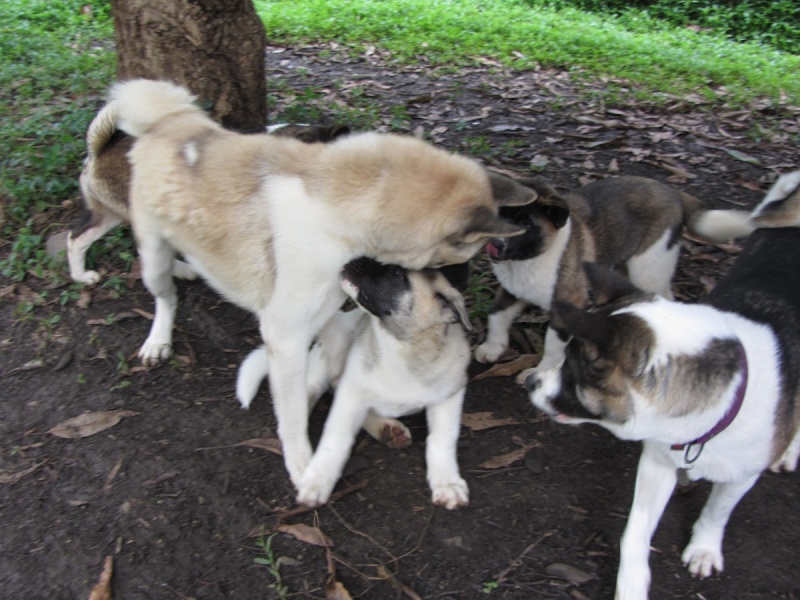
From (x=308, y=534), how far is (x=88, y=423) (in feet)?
4.83

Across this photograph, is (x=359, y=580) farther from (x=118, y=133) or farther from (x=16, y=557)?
(x=118, y=133)

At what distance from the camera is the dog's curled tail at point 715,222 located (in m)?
4.07

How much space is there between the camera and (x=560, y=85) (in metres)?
8.23

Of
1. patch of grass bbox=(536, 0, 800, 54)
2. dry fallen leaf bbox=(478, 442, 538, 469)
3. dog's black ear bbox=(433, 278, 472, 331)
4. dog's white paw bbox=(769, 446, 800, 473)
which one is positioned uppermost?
patch of grass bbox=(536, 0, 800, 54)

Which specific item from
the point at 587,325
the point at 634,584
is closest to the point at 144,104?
the point at 587,325

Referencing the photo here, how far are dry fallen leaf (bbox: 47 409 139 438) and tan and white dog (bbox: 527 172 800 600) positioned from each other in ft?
7.71

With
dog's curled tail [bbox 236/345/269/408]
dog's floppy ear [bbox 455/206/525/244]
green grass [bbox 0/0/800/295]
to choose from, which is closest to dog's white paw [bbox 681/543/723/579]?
dog's floppy ear [bbox 455/206/525/244]

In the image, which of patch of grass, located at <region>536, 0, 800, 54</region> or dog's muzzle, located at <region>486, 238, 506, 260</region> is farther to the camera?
patch of grass, located at <region>536, 0, 800, 54</region>

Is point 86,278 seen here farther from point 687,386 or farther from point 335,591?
point 687,386

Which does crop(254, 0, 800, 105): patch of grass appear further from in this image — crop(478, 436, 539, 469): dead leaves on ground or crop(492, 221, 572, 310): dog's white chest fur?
crop(478, 436, 539, 469): dead leaves on ground

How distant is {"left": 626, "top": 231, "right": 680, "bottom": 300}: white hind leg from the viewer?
429 cm

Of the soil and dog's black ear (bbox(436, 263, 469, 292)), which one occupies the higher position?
dog's black ear (bbox(436, 263, 469, 292))

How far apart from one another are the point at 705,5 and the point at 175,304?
1365cm

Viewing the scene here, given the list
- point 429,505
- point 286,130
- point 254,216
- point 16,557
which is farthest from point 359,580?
point 286,130
